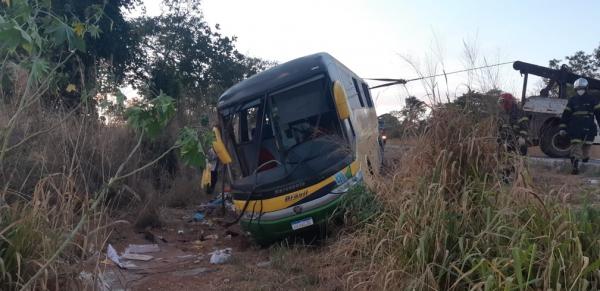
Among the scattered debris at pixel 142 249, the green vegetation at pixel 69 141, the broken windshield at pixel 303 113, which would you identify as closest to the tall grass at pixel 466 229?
the green vegetation at pixel 69 141

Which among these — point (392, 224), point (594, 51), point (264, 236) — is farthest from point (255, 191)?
point (594, 51)

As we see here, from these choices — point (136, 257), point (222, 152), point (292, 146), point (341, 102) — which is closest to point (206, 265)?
point (136, 257)

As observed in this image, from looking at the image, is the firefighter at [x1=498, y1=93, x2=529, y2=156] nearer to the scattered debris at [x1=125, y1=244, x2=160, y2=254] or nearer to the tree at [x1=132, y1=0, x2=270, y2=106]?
the scattered debris at [x1=125, y1=244, x2=160, y2=254]

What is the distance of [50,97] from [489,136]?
24.2ft

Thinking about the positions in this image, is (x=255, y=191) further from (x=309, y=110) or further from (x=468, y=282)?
(x=468, y=282)

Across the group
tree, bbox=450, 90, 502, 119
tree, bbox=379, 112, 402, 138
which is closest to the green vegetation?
tree, bbox=379, 112, 402, 138

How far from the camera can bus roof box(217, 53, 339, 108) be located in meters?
7.53

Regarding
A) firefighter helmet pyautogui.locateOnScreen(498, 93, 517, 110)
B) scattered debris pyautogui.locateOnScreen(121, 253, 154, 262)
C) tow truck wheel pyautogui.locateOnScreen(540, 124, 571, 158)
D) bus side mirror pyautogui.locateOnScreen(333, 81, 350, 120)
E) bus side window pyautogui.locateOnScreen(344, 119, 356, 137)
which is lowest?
tow truck wheel pyautogui.locateOnScreen(540, 124, 571, 158)

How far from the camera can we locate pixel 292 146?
7.52 m

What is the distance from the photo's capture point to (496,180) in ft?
14.6

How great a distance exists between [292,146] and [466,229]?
12.1ft

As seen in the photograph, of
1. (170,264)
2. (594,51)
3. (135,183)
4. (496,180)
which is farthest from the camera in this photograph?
(594,51)

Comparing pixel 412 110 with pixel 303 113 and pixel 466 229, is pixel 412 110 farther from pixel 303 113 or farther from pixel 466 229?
pixel 303 113

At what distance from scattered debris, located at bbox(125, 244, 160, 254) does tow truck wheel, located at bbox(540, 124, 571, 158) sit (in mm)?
10810
